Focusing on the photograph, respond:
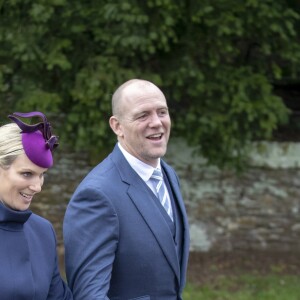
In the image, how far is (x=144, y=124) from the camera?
3.33 metres

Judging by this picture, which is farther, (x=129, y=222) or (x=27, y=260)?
(x=129, y=222)

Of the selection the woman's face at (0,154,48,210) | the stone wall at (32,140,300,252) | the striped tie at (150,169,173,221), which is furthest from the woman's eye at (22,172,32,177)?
the stone wall at (32,140,300,252)

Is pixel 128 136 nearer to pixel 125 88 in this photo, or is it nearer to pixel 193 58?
pixel 125 88

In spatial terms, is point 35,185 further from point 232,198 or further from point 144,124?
point 232,198

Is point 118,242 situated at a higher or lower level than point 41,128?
lower

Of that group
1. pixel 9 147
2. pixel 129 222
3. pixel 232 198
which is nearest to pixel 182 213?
pixel 129 222

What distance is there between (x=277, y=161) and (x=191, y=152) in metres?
0.98

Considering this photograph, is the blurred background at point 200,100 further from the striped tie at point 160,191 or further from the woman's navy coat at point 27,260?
the woman's navy coat at point 27,260

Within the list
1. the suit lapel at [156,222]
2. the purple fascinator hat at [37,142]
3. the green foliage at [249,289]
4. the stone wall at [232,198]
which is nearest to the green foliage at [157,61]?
the stone wall at [232,198]

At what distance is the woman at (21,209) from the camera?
2941 mm

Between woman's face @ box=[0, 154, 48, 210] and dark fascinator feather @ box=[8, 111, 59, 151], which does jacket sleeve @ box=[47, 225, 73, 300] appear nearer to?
woman's face @ box=[0, 154, 48, 210]

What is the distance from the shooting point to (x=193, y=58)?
747 centimetres

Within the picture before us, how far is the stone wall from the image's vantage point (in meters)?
8.27

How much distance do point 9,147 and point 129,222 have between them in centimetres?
65
